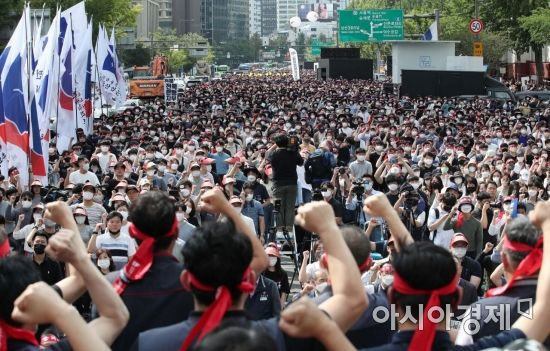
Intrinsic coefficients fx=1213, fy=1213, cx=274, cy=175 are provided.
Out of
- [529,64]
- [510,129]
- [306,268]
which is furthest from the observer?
[529,64]

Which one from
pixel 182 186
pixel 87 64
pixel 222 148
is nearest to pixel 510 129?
pixel 222 148

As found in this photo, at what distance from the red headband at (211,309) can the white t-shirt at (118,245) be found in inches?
285

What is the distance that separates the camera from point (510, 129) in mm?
26453

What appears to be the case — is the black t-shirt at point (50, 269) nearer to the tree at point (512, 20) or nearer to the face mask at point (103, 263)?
the face mask at point (103, 263)

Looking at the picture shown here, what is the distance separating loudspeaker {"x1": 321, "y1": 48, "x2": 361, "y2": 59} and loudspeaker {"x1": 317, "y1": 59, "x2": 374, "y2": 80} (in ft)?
4.53

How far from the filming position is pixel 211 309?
4164 mm

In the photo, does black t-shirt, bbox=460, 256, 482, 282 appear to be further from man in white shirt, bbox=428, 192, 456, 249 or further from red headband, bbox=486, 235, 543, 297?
red headband, bbox=486, 235, 543, 297

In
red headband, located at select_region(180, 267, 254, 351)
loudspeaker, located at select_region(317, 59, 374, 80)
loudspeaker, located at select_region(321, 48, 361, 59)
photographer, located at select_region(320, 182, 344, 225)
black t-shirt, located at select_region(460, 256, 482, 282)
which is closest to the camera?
red headband, located at select_region(180, 267, 254, 351)

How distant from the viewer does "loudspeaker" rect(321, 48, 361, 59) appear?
78.5m

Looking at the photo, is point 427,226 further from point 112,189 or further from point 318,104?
point 318,104

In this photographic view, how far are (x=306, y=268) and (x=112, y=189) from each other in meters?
6.85

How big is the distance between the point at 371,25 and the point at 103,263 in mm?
47855

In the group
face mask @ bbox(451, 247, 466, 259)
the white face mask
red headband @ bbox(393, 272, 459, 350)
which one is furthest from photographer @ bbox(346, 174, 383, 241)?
red headband @ bbox(393, 272, 459, 350)

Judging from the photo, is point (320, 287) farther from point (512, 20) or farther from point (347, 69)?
point (347, 69)
